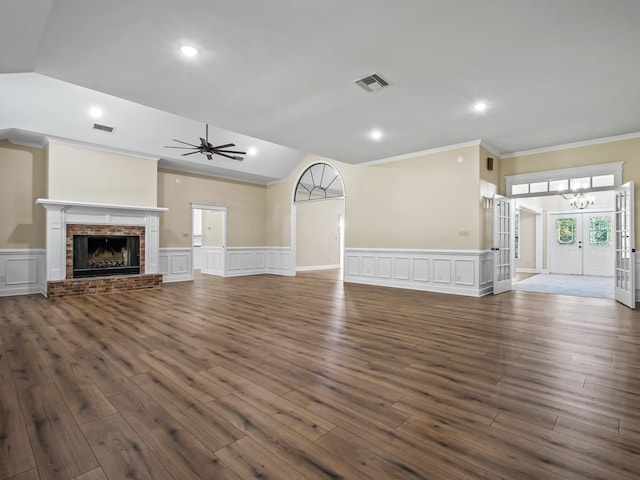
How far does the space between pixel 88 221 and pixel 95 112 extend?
7.08ft

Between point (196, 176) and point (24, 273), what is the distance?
422 cm

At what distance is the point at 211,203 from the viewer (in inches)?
358

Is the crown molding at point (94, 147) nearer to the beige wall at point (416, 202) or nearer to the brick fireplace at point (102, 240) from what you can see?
the brick fireplace at point (102, 240)

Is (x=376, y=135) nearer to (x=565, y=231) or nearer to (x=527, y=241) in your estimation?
(x=527, y=241)

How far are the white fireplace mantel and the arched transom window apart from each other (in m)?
4.04

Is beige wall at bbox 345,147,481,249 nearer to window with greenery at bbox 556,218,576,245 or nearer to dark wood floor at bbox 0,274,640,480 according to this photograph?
dark wood floor at bbox 0,274,640,480

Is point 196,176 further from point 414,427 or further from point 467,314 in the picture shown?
point 414,427

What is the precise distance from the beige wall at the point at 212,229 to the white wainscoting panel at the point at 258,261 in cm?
69

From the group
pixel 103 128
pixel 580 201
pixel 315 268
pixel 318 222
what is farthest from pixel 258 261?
pixel 580 201

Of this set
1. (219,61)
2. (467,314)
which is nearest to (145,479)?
(219,61)

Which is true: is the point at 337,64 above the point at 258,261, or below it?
above

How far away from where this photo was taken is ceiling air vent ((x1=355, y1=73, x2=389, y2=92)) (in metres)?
3.64

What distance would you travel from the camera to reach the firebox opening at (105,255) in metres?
6.54

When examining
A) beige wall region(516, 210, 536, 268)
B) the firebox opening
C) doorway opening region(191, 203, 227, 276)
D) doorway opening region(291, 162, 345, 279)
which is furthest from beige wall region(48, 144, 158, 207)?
beige wall region(516, 210, 536, 268)
